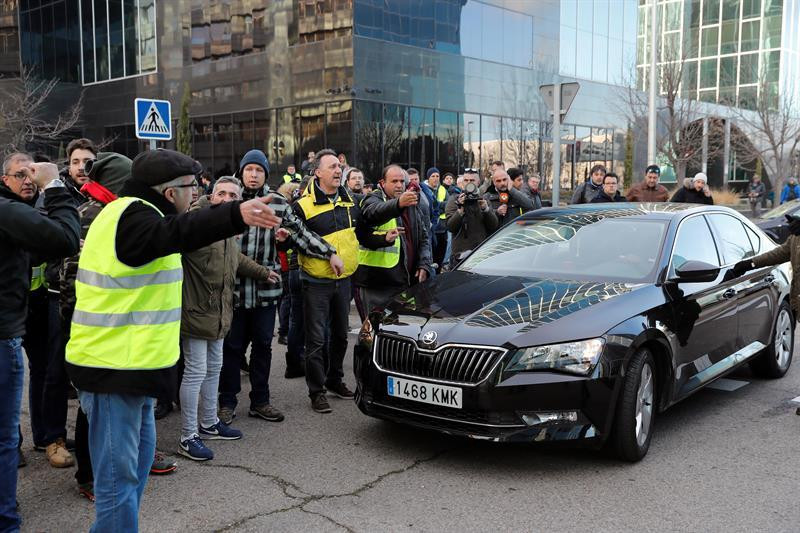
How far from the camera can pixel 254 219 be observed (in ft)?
8.98

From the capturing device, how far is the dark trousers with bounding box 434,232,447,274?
531 inches

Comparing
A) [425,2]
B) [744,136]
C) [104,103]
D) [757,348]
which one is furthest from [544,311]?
[744,136]

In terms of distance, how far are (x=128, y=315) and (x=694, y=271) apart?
380 centimetres

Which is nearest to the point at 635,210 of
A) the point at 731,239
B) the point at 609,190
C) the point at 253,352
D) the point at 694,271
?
the point at 731,239

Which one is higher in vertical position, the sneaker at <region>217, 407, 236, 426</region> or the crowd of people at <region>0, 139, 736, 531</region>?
the crowd of people at <region>0, 139, 736, 531</region>

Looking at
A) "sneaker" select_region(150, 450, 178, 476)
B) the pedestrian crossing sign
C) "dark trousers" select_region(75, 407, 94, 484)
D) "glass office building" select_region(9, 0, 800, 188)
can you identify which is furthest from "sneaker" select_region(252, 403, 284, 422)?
"glass office building" select_region(9, 0, 800, 188)

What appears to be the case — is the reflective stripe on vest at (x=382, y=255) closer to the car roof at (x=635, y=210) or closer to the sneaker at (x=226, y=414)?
the car roof at (x=635, y=210)

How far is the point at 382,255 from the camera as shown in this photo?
6363mm

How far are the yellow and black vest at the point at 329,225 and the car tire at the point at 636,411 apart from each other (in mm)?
2386

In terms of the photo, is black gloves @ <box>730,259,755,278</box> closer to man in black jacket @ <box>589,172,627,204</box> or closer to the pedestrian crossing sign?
man in black jacket @ <box>589,172,627,204</box>

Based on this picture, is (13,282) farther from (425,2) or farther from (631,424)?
(425,2)

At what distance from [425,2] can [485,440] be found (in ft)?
73.4

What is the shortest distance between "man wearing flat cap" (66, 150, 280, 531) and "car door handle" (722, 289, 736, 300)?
411 cm

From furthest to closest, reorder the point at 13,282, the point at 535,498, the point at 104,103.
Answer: the point at 104,103 → the point at 535,498 → the point at 13,282
